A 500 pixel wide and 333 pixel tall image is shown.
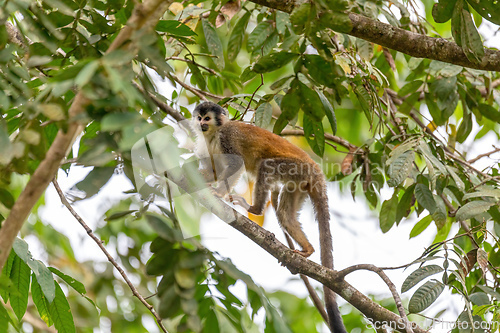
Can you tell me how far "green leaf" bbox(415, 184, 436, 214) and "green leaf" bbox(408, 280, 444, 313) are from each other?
0.69 meters

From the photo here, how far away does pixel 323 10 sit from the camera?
2047 millimetres

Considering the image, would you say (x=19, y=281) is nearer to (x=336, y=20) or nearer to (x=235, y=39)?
(x=336, y=20)

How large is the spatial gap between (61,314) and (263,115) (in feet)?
6.18

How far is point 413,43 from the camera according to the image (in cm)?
308

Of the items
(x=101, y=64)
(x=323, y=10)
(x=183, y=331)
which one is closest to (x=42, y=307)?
(x=183, y=331)

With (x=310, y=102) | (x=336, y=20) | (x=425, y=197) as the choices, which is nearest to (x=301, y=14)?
(x=336, y=20)

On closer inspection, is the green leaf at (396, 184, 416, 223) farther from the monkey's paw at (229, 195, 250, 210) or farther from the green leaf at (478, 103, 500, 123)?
the monkey's paw at (229, 195, 250, 210)

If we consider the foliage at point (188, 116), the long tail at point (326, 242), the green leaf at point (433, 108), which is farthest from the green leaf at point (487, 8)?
the long tail at point (326, 242)

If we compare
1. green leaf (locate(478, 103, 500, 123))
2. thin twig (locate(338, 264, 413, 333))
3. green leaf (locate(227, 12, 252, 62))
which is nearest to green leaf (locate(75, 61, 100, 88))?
thin twig (locate(338, 264, 413, 333))

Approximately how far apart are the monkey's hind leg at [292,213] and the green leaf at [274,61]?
218 cm

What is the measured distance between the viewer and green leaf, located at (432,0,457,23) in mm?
2797

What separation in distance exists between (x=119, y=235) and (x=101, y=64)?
4.18 metres

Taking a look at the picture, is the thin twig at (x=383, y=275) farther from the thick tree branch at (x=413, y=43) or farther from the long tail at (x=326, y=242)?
the thick tree branch at (x=413, y=43)

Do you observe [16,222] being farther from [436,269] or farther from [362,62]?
[362,62]
